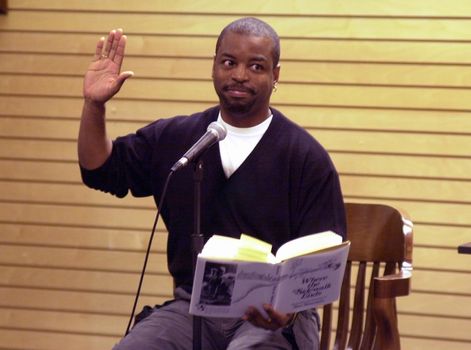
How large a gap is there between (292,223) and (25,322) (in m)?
2.27

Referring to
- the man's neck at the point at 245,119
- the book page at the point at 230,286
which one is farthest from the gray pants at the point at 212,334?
the man's neck at the point at 245,119

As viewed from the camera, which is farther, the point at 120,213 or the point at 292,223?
the point at 120,213

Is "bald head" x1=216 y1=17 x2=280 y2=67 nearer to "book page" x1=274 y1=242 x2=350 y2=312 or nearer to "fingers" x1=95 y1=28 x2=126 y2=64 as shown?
"fingers" x1=95 y1=28 x2=126 y2=64

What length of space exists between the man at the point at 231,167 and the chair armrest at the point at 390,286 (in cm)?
32

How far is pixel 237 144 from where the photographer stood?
3277mm

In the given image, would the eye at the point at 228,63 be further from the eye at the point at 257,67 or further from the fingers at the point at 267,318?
the fingers at the point at 267,318

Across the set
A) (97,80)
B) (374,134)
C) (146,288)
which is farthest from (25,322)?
(97,80)

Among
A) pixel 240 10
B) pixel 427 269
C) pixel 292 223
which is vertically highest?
pixel 240 10

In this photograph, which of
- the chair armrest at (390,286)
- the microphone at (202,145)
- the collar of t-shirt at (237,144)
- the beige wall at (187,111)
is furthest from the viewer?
the beige wall at (187,111)

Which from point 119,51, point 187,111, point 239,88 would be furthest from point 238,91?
point 187,111

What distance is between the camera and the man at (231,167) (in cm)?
314

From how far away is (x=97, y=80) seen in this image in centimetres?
314

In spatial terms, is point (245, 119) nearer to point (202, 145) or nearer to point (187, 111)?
point (202, 145)

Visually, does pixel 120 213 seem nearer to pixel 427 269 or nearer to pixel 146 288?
pixel 146 288
